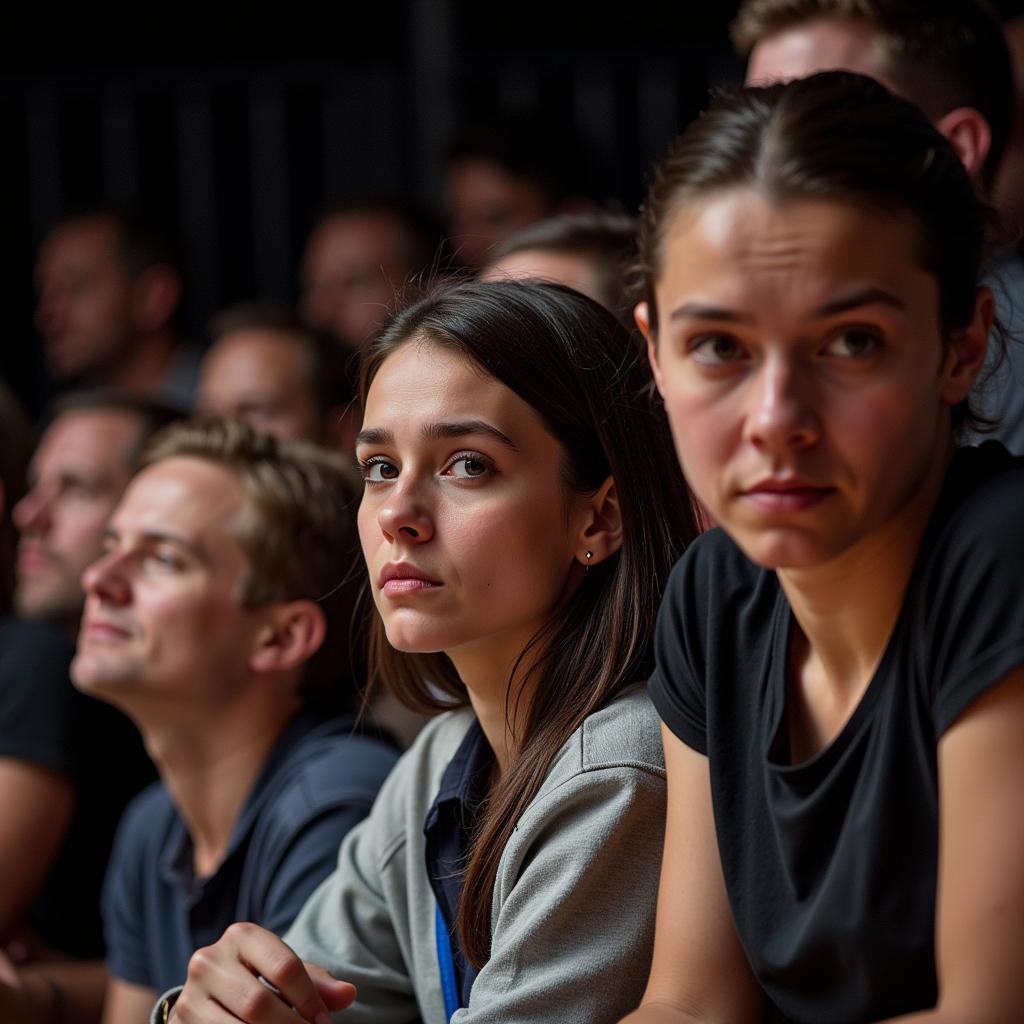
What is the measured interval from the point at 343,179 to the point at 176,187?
534mm

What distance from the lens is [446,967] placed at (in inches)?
63.2

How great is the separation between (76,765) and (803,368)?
5.38ft

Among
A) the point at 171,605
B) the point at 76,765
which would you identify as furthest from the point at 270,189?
the point at 171,605

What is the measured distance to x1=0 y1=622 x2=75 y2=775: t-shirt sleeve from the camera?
235 cm

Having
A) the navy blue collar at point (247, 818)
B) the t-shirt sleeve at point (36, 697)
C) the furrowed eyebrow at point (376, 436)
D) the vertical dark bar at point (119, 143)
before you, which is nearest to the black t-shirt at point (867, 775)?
the furrowed eyebrow at point (376, 436)

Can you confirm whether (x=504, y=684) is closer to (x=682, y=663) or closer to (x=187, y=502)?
(x=682, y=663)

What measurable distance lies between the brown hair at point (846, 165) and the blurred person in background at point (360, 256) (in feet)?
8.05

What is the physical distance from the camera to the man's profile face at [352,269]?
12.1 feet

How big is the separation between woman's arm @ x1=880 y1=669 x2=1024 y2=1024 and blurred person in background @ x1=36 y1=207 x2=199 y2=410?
3.29m

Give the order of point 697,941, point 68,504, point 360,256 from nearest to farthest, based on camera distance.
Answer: point 697,941 → point 68,504 → point 360,256

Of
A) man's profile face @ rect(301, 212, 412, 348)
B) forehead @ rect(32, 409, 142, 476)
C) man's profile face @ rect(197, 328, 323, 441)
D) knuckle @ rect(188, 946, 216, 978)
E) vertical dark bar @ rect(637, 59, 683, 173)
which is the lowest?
knuckle @ rect(188, 946, 216, 978)

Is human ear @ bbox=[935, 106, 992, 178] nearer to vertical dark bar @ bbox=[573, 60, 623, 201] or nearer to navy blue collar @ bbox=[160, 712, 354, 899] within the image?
navy blue collar @ bbox=[160, 712, 354, 899]

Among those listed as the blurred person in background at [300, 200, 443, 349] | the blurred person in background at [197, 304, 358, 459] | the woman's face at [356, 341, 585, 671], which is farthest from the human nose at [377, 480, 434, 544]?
the blurred person in background at [300, 200, 443, 349]

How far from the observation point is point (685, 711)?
1310mm
